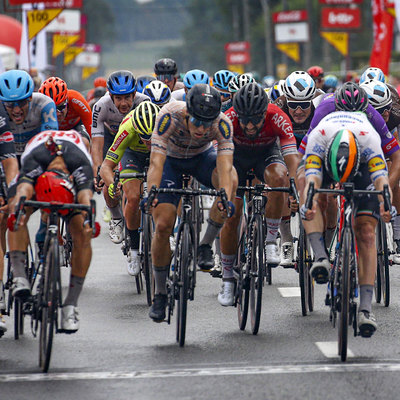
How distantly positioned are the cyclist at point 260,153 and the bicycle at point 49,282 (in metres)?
1.88

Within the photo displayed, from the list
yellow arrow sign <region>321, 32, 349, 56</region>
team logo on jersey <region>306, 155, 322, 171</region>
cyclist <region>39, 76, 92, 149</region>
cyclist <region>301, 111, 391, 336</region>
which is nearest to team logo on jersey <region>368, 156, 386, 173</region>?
cyclist <region>301, 111, 391, 336</region>

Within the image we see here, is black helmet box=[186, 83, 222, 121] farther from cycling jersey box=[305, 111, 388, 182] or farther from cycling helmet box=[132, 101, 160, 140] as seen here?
cycling helmet box=[132, 101, 160, 140]

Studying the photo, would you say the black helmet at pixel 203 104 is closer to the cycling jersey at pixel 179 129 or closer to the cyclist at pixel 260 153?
the cycling jersey at pixel 179 129

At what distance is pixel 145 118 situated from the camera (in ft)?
31.9

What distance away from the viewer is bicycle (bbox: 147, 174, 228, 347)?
8156mm

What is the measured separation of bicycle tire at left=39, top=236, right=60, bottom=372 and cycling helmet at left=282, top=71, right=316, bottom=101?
3.94 m

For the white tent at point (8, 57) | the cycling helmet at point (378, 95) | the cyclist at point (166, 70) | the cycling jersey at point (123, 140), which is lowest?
the cycling jersey at point (123, 140)

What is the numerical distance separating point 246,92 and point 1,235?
8.23 ft

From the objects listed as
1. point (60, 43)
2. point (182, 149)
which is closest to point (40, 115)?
point (182, 149)

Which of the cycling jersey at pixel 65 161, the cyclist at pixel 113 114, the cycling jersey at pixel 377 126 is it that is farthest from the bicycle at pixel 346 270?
the cyclist at pixel 113 114

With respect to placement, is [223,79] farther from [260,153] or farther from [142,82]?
[260,153]

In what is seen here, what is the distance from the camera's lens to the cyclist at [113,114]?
1110 cm

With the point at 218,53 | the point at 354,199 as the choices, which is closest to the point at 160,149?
the point at 354,199

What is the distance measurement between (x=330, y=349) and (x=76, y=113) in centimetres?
508
